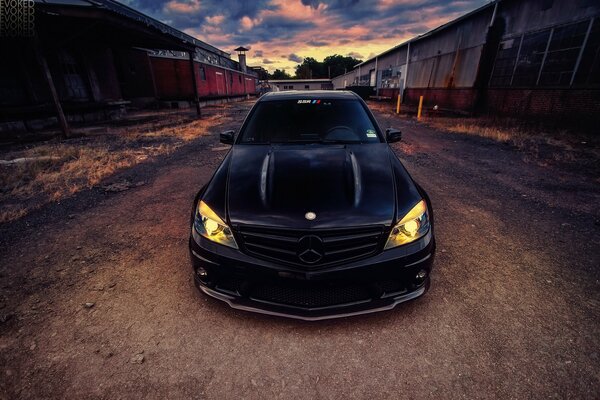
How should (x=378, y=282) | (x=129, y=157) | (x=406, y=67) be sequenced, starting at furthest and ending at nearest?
(x=406, y=67) → (x=129, y=157) → (x=378, y=282)

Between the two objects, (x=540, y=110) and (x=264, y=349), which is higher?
(x=540, y=110)

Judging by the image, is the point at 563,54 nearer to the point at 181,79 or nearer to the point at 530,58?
the point at 530,58

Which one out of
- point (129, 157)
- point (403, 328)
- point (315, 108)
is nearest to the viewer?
point (403, 328)

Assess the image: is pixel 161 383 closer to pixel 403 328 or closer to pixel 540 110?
pixel 403 328

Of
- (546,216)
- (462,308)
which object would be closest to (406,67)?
(546,216)

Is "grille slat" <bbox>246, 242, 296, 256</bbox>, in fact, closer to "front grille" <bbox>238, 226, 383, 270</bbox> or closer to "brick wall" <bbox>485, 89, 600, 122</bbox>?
"front grille" <bbox>238, 226, 383, 270</bbox>

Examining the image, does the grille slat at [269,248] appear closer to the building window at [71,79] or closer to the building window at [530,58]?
the building window at [530,58]

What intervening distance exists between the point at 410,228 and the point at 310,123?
1.76 meters

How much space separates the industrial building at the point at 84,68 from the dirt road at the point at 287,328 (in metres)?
8.99

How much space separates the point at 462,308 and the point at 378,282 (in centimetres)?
90

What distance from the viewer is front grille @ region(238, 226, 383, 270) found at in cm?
180

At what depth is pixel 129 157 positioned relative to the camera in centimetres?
690

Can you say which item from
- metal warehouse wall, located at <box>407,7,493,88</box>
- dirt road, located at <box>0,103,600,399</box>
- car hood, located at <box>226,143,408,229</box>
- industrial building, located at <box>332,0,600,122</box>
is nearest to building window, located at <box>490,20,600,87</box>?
industrial building, located at <box>332,0,600,122</box>

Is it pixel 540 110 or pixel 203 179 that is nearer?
pixel 203 179
